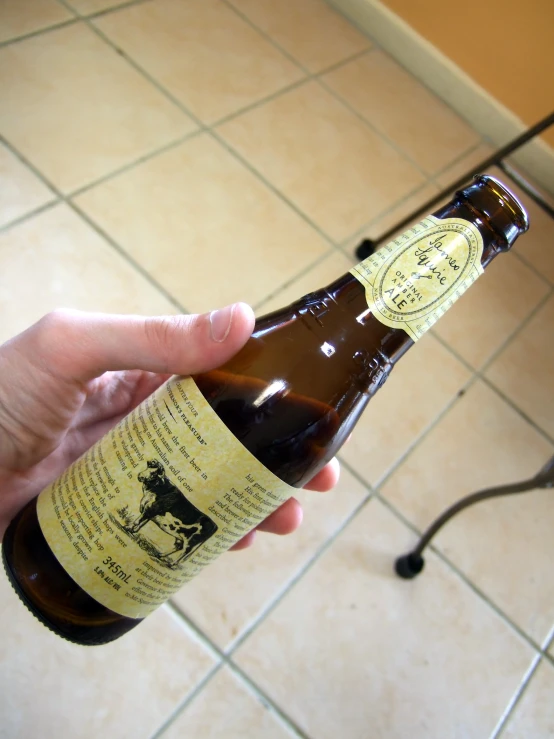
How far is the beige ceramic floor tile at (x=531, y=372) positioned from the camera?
1002 mm

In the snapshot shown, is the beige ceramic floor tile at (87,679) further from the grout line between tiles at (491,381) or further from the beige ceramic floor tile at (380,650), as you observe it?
the grout line between tiles at (491,381)

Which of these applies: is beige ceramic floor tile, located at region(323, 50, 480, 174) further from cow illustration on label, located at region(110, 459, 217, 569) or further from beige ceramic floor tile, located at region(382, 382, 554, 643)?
cow illustration on label, located at region(110, 459, 217, 569)

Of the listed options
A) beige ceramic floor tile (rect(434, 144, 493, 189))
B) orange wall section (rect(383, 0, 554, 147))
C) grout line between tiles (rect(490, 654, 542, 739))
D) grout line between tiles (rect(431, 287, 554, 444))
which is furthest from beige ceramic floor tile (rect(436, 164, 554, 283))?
grout line between tiles (rect(490, 654, 542, 739))

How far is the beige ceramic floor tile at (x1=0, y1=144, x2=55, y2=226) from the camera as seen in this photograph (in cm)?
84

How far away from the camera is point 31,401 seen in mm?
522

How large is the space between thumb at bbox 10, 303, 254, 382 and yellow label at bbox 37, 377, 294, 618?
0.08 feet

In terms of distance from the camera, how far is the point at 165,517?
40 centimetres

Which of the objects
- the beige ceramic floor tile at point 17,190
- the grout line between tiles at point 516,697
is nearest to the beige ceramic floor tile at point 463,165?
the beige ceramic floor tile at point 17,190

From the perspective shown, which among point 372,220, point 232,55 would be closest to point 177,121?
point 232,55

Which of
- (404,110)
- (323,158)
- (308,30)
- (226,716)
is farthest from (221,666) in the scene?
(308,30)

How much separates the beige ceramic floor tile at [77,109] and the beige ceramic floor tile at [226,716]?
0.70 metres

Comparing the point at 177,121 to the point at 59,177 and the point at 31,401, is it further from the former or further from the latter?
the point at 31,401

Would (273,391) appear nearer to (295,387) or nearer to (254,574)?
(295,387)

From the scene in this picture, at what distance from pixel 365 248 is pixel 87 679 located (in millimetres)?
730
